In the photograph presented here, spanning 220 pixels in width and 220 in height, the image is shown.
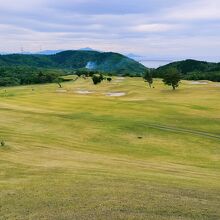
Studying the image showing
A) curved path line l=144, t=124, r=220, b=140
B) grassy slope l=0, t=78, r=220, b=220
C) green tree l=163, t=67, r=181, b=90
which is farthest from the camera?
green tree l=163, t=67, r=181, b=90

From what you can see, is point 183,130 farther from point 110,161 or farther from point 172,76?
point 172,76

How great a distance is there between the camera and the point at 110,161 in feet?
138

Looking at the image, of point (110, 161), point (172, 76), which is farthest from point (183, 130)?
point (172, 76)

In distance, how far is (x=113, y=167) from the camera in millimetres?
38250

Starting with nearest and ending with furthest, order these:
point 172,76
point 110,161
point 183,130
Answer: point 110,161, point 183,130, point 172,76

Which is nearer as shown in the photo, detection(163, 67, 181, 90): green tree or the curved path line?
the curved path line

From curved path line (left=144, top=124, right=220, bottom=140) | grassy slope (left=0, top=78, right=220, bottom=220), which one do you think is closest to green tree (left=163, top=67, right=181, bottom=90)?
grassy slope (left=0, top=78, right=220, bottom=220)

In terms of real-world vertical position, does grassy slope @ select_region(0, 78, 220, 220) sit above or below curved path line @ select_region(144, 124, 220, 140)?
above

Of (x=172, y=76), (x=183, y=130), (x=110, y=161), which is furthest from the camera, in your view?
(x=172, y=76)

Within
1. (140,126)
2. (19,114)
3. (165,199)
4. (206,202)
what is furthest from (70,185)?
(19,114)

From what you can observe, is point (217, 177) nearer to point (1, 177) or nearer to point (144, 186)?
point (144, 186)

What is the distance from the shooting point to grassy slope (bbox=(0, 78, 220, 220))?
74.3ft

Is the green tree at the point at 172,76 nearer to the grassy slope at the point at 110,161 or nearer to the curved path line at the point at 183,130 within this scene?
the grassy slope at the point at 110,161

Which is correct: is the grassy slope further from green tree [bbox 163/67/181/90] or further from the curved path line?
green tree [bbox 163/67/181/90]
